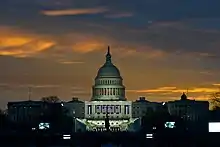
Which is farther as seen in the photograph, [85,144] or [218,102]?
[218,102]

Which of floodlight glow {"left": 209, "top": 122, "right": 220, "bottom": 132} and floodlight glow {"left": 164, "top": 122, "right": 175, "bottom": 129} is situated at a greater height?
floodlight glow {"left": 164, "top": 122, "right": 175, "bottom": 129}

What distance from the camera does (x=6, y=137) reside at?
363ft

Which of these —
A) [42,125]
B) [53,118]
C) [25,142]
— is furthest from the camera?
[53,118]

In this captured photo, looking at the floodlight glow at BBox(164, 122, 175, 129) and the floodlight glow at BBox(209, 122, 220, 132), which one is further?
the floodlight glow at BBox(164, 122, 175, 129)

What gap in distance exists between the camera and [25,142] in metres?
119

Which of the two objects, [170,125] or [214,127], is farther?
[170,125]

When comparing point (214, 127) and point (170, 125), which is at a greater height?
point (170, 125)

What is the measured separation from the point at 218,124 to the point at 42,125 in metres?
44.4

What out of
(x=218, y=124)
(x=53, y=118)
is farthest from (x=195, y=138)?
(x=53, y=118)

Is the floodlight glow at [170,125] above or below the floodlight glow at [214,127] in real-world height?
above

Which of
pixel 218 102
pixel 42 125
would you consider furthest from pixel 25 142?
pixel 218 102

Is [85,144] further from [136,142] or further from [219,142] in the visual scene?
[219,142]

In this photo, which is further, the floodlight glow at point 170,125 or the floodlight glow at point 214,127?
the floodlight glow at point 170,125

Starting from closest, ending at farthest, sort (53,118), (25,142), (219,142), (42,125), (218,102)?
(219,142) → (25,142) → (42,125) → (218,102) → (53,118)
